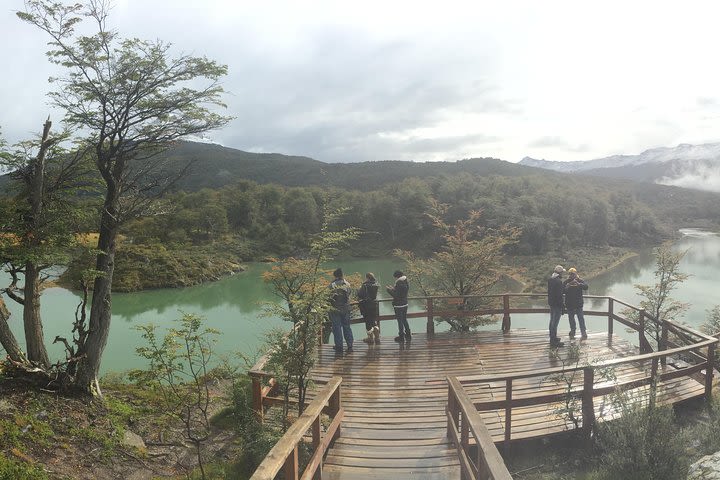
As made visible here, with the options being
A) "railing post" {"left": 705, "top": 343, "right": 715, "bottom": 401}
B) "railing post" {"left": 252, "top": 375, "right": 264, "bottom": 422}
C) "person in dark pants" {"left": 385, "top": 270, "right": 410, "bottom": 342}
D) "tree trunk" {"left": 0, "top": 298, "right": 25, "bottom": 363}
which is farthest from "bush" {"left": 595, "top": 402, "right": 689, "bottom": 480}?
"tree trunk" {"left": 0, "top": 298, "right": 25, "bottom": 363}

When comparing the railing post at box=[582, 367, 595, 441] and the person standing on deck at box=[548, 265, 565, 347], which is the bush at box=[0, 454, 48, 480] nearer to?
the railing post at box=[582, 367, 595, 441]

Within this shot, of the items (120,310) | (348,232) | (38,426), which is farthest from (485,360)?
(120,310)

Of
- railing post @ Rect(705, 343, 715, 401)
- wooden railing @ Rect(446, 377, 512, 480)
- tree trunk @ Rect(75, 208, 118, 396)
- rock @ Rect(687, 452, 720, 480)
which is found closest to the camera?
wooden railing @ Rect(446, 377, 512, 480)

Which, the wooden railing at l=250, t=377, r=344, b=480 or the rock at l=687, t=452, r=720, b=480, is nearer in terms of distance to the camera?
the wooden railing at l=250, t=377, r=344, b=480

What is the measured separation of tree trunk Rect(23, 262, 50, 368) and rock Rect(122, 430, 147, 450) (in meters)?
2.12

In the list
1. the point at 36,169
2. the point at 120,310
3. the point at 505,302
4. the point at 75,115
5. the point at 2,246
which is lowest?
the point at 120,310

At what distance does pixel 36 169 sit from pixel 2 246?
1.64 metres

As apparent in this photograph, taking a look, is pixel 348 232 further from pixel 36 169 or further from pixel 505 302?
pixel 36 169

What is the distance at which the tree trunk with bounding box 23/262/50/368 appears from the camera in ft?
25.6

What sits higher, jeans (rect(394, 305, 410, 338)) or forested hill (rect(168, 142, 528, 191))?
forested hill (rect(168, 142, 528, 191))

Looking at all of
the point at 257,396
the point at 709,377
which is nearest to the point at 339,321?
the point at 257,396

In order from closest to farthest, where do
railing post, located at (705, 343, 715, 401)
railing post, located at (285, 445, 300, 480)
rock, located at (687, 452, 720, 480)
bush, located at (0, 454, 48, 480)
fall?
railing post, located at (285, 445, 300, 480) < rock, located at (687, 452, 720, 480) < bush, located at (0, 454, 48, 480) < railing post, located at (705, 343, 715, 401)

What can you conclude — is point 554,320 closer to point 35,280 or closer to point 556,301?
point 556,301

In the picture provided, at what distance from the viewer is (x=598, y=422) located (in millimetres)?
5254
